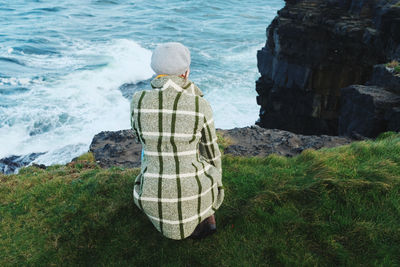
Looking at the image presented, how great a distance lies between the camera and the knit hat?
2869mm

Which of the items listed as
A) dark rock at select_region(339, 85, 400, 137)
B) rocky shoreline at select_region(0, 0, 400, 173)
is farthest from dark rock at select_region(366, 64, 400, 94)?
dark rock at select_region(339, 85, 400, 137)

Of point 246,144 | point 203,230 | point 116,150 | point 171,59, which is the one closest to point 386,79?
point 246,144

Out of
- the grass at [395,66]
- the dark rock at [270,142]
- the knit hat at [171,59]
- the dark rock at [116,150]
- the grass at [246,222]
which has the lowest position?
the dark rock at [116,150]

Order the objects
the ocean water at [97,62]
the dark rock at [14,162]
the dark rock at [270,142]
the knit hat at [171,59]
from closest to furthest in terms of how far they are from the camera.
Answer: the knit hat at [171,59] → the dark rock at [270,142] → the dark rock at [14,162] → the ocean water at [97,62]

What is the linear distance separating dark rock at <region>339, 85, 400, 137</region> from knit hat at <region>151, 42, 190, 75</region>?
29.9 feet

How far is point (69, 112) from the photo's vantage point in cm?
2073

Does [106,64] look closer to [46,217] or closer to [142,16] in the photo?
[142,16]

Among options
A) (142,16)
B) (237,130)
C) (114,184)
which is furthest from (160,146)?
(142,16)

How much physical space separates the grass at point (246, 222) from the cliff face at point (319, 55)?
12897mm

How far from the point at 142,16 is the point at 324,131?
36514mm

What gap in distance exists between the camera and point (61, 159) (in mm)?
15117

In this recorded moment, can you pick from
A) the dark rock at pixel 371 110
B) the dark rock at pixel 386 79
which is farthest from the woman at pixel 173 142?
the dark rock at pixel 386 79

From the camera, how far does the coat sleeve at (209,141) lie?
3014 millimetres

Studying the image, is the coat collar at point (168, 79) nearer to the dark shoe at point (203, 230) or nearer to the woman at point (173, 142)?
the woman at point (173, 142)
